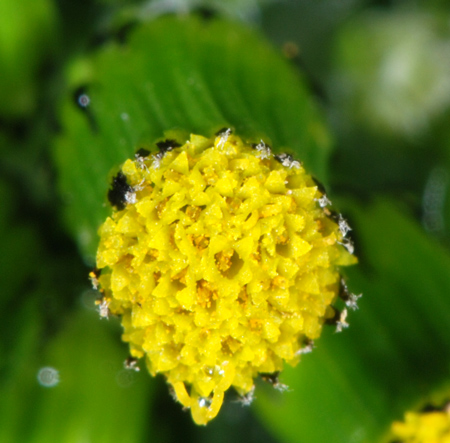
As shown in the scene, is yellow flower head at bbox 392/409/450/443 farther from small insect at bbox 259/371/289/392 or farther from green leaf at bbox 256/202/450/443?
small insect at bbox 259/371/289/392

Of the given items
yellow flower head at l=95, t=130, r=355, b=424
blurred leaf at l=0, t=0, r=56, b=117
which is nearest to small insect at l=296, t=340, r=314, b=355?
yellow flower head at l=95, t=130, r=355, b=424

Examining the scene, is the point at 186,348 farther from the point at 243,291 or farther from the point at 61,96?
the point at 61,96

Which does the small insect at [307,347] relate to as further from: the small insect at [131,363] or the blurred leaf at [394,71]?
the blurred leaf at [394,71]

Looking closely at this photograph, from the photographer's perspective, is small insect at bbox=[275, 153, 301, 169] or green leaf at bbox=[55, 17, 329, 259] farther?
green leaf at bbox=[55, 17, 329, 259]

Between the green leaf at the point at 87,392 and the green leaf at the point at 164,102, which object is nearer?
the green leaf at the point at 164,102

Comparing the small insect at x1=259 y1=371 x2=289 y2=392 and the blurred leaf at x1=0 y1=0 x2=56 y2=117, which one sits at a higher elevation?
the blurred leaf at x1=0 y1=0 x2=56 y2=117

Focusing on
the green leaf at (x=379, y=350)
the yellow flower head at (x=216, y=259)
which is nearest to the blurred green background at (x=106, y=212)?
the green leaf at (x=379, y=350)

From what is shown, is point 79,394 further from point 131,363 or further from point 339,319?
point 339,319

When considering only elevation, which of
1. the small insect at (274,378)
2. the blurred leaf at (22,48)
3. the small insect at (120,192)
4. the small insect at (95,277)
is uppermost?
the blurred leaf at (22,48)
